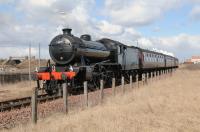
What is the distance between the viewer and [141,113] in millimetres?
12727

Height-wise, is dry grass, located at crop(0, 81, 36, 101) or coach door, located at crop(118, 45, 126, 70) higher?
coach door, located at crop(118, 45, 126, 70)

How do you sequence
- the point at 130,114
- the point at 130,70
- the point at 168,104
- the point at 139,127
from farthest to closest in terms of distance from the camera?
the point at 130,70 → the point at 168,104 → the point at 130,114 → the point at 139,127

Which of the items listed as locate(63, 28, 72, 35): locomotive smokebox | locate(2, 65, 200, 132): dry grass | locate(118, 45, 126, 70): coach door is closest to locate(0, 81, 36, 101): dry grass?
locate(63, 28, 72, 35): locomotive smokebox

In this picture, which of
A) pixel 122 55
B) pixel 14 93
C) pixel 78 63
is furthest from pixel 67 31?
pixel 122 55

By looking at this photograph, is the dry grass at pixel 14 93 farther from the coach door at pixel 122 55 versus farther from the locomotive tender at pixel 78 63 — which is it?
the coach door at pixel 122 55

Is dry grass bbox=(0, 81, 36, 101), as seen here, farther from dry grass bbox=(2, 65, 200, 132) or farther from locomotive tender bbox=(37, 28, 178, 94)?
dry grass bbox=(2, 65, 200, 132)

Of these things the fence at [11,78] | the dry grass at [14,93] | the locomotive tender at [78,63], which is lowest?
the dry grass at [14,93]

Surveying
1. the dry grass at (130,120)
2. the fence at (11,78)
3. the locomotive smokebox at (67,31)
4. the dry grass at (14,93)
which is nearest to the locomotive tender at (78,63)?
the locomotive smokebox at (67,31)

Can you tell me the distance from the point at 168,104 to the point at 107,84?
12.3 m

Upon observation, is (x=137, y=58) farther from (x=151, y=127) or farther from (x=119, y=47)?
(x=151, y=127)

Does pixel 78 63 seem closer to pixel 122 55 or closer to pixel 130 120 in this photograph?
pixel 122 55

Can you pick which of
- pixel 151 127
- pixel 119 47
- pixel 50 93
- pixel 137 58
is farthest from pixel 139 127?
pixel 137 58

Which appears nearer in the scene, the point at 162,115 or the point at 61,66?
the point at 162,115

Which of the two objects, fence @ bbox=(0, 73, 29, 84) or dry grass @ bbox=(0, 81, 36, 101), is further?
fence @ bbox=(0, 73, 29, 84)
